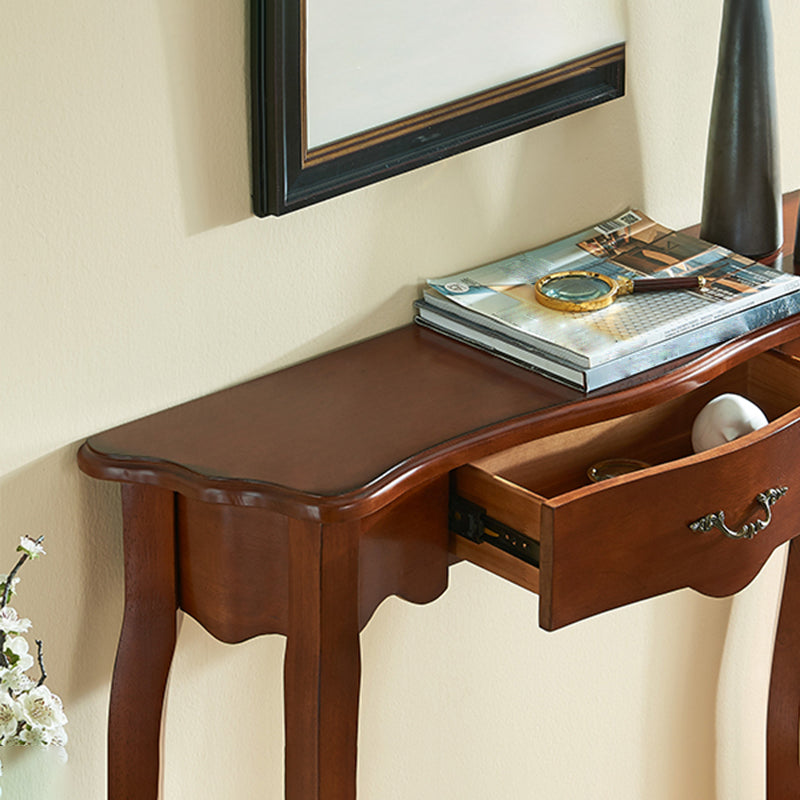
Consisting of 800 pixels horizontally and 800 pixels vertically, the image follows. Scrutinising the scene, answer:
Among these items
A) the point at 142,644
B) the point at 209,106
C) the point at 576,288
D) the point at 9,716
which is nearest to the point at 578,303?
the point at 576,288

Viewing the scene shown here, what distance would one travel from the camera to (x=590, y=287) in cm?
123

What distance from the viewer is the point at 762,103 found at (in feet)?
4.31

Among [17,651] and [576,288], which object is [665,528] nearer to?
[576,288]

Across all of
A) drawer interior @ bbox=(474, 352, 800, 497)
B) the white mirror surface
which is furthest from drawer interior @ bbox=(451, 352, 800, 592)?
the white mirror surface

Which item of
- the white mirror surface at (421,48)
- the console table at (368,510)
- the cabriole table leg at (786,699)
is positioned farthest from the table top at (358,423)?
the cabriole table leg at (786,699)

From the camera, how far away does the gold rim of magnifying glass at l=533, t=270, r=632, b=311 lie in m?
1.20

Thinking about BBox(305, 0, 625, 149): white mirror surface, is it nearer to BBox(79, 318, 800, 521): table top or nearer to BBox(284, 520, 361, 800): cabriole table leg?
BBox(79, 318, 800, 521): table top

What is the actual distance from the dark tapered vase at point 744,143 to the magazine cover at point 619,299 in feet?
0.14

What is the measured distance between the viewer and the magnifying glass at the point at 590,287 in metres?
1.20

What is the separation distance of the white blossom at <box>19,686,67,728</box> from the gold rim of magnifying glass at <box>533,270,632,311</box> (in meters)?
0.55

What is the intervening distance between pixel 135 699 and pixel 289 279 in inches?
15.0

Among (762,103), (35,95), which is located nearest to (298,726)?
(35,95)

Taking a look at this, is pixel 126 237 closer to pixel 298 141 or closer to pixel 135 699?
pixel 298 141

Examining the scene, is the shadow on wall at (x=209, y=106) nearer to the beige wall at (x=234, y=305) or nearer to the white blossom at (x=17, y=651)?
the beige wall at (x=234, y=305)
